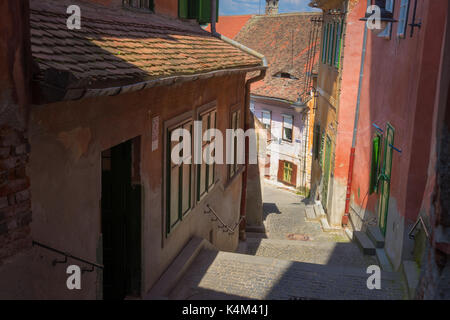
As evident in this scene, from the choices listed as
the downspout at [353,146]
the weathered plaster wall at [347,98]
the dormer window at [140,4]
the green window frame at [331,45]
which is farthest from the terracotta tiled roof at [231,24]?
the dormer window at [140,4]

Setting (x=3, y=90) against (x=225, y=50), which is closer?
(x=3, y=90)

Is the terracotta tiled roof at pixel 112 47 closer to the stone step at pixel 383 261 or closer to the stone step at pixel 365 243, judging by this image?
the stone step at pixel 383 261

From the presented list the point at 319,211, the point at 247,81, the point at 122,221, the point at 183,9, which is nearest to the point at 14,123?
the point at 122,221

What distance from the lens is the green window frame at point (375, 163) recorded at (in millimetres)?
10672

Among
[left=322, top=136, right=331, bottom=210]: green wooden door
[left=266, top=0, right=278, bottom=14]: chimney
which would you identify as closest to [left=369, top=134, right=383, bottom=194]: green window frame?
[left=322, top=136, right=331, bottom=210]: green wooden door

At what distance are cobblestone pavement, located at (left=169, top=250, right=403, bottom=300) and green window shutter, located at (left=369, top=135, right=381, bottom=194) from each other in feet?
11.3

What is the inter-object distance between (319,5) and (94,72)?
1596 centimetres

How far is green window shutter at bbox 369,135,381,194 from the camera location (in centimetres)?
1069

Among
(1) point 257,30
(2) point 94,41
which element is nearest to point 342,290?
(2) point 94,41

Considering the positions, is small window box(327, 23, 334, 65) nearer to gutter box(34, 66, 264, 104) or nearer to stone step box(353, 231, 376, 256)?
stone step box(353, 231, 376, 256)

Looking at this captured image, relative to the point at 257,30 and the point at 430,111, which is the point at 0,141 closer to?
the point at 430,111

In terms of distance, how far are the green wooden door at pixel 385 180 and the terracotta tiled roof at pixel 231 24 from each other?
2678cm

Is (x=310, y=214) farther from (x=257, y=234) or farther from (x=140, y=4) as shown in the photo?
(x=140, y=4)

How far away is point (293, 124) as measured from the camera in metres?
25.5
